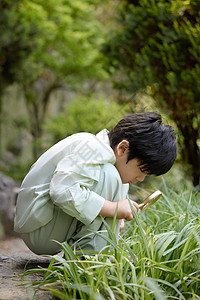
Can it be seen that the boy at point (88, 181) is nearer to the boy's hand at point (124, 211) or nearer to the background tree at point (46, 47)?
the boy's hand at point (124, 211)

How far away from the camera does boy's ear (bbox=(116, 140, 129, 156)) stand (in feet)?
5.45

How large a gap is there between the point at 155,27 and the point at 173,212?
211cm

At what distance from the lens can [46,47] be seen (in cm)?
831

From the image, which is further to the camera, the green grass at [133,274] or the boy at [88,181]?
the boy at [88,181]

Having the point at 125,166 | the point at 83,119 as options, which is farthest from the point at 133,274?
the point at 83,119

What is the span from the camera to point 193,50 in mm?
3240

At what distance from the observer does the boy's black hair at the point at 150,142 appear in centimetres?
163

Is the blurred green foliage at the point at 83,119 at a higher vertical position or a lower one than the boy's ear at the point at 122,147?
lower

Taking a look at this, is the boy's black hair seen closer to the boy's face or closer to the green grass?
the boy's face

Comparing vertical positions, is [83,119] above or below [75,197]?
below

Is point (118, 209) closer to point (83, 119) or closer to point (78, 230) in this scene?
point (78, 230)

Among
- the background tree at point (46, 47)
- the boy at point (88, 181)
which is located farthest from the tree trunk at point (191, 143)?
the background tree at point (46, 47)

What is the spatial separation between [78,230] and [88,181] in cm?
24

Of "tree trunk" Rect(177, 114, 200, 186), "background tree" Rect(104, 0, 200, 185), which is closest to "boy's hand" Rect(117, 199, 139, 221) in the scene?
"background tree" Rect(104, 0, 200, 185)
